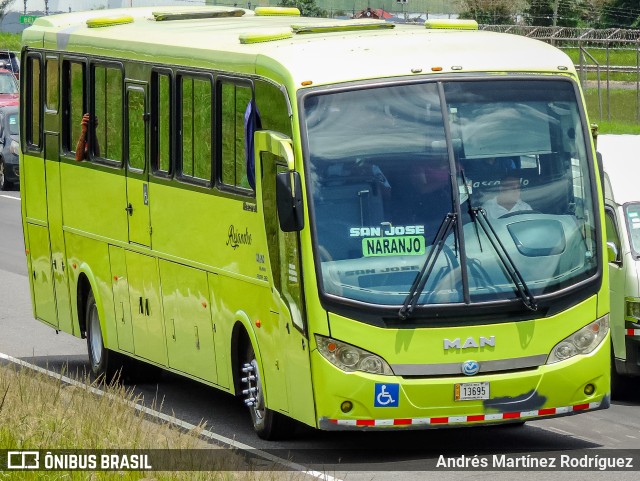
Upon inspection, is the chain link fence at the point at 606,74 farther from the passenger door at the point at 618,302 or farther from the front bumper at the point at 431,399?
the front bumper at the point at 431,399

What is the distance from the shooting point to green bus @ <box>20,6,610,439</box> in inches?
433

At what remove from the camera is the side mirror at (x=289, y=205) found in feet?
36.0

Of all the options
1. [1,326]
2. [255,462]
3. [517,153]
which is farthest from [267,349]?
[1,326]

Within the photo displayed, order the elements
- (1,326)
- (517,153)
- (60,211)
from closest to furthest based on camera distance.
A: (517,153) → (60,211) → (1,326)

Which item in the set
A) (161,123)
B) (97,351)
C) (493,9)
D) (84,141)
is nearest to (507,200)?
(161,123)

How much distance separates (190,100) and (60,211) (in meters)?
3.22

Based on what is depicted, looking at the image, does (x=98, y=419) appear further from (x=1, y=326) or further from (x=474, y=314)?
(x=1, y=326)

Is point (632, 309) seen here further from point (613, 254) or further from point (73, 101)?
point (73, 101)

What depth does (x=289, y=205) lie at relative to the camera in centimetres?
1099

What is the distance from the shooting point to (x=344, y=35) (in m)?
12.3

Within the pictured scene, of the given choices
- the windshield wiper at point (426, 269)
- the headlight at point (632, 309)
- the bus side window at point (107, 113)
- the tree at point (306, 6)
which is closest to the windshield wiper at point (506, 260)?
the windshield wiper at point (426, 269)

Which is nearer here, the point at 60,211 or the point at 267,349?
the point at 267,349

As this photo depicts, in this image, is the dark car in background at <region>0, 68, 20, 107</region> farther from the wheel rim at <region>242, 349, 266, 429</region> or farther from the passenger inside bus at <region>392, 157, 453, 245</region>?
the passenger inside bus at <region>392, 157, 453, 245</region>

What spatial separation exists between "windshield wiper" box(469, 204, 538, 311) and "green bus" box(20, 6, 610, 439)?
1 centimetres
